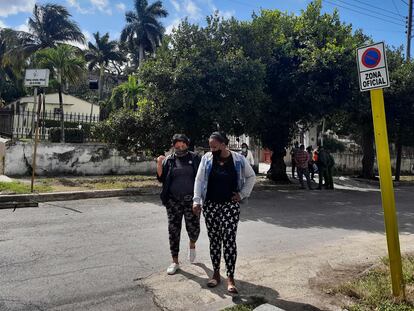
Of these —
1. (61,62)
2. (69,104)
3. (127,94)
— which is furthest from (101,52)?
(61,62)

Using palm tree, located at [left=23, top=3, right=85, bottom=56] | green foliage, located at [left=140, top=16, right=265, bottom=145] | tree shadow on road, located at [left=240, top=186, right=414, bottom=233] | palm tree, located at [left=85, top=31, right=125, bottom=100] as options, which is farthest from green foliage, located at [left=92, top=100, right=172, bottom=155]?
palm tree, located at [left=85, top=31, right=125, bottom=100]

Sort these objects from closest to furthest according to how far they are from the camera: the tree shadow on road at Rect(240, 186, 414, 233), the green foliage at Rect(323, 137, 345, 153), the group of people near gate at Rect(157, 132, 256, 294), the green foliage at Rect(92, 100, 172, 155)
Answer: the group of people near gate at Rect(157, 132, 256, 294) → the tree shadow on road at Rect(240, 186, 414, 233) → the green foliage at Rect(92, 100, 172, 155) → the green foliage at Rect(323, 137, 345, 153)

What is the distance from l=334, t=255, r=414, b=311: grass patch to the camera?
13.0 ft

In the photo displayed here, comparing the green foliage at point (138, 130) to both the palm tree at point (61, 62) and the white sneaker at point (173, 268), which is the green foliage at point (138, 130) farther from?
the white sneaker at point (173, 268)

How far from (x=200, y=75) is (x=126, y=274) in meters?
7.44

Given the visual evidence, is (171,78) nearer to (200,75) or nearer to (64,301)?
(200,75)

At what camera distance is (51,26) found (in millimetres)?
35281

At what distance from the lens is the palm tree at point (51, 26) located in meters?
34.7

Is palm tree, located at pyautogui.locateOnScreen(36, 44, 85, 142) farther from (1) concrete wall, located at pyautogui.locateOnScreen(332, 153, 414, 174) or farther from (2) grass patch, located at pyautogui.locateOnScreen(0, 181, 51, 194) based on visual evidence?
(1) concrete wall, located at pyautogui.locateOnScreen(332, 153, 414, 174)

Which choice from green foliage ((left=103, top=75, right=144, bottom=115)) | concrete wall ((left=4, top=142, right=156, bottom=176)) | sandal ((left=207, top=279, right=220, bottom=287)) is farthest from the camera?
green foliage ((left=103, top=75, right=144, bottom=115))

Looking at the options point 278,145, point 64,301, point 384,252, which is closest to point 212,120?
point 278,145

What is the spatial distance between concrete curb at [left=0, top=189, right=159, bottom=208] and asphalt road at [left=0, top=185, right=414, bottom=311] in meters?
0.38

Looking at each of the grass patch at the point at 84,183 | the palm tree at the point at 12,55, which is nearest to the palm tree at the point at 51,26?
the palm tree at the point at 12,55

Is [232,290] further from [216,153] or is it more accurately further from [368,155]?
[368,155]
